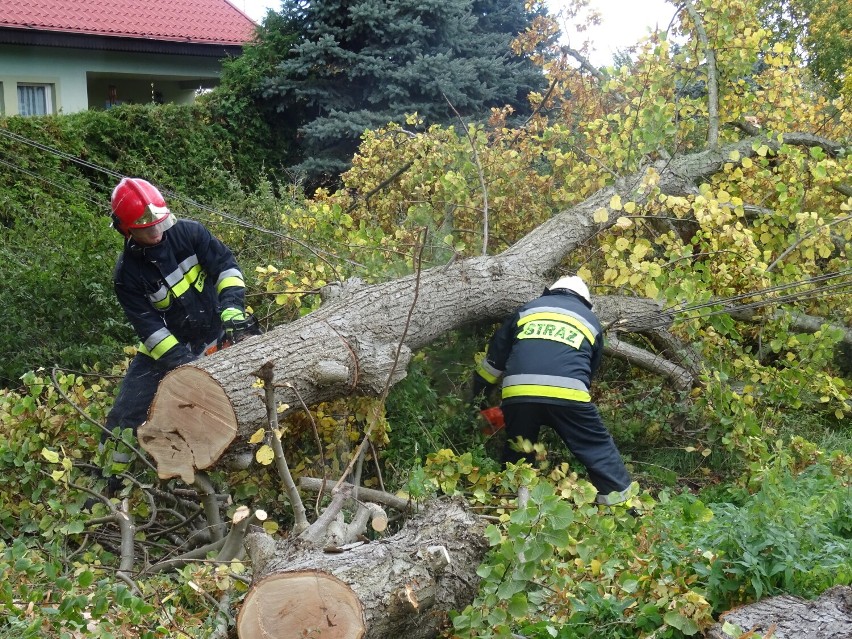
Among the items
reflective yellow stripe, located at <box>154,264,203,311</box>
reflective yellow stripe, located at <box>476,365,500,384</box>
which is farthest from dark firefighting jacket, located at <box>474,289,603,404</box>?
reflective yellow stripe, located at <box>154,264,203,311</box>

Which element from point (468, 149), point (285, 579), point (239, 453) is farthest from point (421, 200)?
point (285, 579)

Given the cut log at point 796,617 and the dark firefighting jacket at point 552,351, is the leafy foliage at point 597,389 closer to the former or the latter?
the cut log at point 796,617

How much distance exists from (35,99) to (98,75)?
1420 mm

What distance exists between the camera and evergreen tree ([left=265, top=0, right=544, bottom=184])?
1127cm

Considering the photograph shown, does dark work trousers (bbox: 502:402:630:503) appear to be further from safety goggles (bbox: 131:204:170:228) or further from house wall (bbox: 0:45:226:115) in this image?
house wall (bbox: 0:45:226:115)

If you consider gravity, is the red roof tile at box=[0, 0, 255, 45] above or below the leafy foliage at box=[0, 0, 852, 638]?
above

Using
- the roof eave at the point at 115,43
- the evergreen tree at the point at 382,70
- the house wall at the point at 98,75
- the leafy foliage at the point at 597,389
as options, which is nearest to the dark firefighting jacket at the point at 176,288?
the leafy foliage at the point at 597,389

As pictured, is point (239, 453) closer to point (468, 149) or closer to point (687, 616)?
point (687, 616)

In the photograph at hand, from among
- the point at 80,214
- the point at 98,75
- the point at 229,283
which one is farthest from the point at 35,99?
the point at 229,283

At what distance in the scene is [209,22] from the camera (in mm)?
16297

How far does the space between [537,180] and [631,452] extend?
2150 mm

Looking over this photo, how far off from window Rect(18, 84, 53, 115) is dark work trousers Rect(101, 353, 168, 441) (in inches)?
462

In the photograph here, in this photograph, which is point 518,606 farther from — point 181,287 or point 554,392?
point 181,287

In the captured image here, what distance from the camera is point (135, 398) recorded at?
461 centimetres
